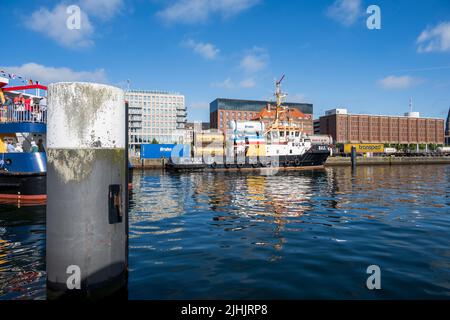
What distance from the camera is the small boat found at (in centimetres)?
1544

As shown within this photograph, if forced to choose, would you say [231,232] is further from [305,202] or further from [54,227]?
[305,202]

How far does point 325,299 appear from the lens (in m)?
4.86

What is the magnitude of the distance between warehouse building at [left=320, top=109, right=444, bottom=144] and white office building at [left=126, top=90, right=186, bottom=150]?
7398 cm

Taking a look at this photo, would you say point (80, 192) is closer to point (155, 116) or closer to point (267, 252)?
point (267, 252)

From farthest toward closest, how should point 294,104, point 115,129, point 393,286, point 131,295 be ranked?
point 294,104, point 393,286, point 131,295, point 115,129

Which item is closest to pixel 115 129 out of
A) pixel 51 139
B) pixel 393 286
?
pixel 51 139

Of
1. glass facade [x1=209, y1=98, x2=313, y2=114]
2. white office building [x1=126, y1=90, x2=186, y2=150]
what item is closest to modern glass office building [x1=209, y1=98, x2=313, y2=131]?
glass facade [x1=209, y1=98, x2=313, y2=114]

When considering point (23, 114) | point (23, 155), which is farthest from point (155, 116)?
point (23, 155)

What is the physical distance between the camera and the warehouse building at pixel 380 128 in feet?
490

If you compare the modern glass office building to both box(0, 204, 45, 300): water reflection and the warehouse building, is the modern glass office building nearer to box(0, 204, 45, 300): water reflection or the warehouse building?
the warehouse building

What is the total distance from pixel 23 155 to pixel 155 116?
126m

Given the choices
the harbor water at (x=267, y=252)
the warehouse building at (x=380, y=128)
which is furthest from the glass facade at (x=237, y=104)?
the harbor water at (x=267, y=252)

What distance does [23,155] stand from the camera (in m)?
15.9

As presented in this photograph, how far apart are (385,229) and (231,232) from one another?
4.84m
